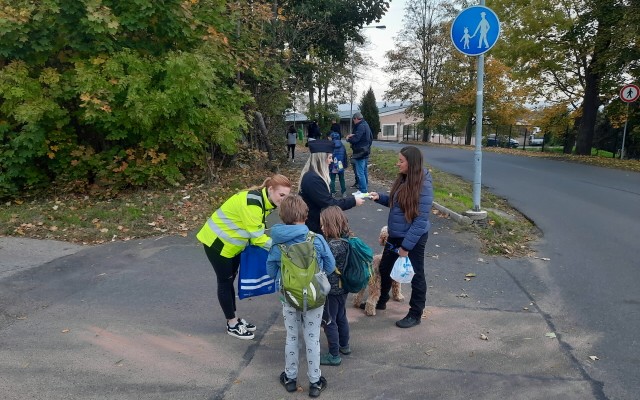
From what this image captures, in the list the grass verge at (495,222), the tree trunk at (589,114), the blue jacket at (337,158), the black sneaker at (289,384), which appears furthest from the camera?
the tree trunk at (589,114)

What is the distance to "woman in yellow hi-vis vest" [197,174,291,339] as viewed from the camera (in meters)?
3.59

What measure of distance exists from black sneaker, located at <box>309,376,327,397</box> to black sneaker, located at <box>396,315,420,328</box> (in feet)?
3.99

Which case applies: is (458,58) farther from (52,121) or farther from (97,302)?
(97,302)

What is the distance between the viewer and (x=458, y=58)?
39.0 metres

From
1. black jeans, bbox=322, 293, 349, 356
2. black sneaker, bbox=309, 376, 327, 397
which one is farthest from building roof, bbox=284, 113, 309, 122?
black sneaker, bbox=309, 376, 327, 397

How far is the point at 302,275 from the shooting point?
312cm

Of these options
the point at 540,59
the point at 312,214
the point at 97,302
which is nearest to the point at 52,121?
the point at 97,302

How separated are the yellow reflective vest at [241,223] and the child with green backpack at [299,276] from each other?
1.26 feet

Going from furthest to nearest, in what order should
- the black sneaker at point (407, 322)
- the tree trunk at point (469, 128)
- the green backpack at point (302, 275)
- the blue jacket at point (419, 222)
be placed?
1. the tree trunk at point (469, 128)
2. the black sneaker at point (407, 322)
3. the blue jacket at point (419, 222)
4. the green backpack at point (302, 275)

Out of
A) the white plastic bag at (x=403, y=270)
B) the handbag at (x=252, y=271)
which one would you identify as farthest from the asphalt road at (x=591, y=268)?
the handbag at (x=252, y=271)

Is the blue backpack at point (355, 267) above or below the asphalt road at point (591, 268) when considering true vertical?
above

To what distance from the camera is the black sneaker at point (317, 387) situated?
3.21m

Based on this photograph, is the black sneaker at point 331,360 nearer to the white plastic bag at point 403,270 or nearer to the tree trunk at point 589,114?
the white plastic bag at point 403,270

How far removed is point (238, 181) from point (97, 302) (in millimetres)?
6130
